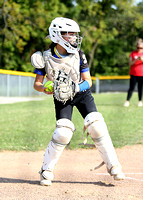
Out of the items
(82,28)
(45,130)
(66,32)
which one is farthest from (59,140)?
(82,28)

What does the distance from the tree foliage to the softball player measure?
23.0m

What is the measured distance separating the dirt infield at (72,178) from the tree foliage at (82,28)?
22231 mm

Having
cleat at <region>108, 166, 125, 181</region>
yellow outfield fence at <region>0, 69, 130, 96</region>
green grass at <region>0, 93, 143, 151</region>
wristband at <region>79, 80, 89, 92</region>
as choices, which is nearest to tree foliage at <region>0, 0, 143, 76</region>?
yellow outfield fence at <region>0, 69, 130, 96</region>

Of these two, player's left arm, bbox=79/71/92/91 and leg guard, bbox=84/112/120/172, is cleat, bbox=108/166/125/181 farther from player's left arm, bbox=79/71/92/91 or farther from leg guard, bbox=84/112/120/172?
player's left arm, bbox=79/71/92/91

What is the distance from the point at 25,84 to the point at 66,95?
68.2 ft

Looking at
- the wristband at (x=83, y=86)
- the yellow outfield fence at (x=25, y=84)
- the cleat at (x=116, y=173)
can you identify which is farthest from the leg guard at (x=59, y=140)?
the yellow outfield fence at (x=25, y=84)

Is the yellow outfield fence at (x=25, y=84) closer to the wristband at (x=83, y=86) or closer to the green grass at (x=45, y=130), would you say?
the green grass at (x=45, y=130)

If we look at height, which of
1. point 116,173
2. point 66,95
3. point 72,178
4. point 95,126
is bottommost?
point 72,178

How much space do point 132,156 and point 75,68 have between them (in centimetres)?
212

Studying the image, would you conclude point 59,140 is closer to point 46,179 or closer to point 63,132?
point 63,132

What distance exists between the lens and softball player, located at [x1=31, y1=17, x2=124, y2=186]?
3.93 m

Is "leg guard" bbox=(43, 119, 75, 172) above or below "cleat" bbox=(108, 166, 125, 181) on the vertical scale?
above

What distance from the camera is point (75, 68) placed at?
4164mm

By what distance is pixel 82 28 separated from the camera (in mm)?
36094
